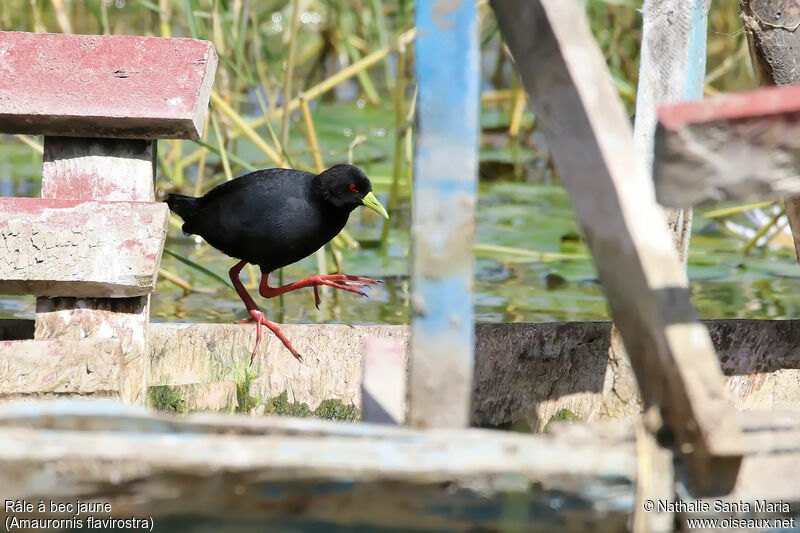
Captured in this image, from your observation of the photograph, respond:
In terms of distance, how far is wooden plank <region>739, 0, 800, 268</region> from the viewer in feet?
8.19

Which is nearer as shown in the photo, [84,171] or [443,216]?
[443,216]

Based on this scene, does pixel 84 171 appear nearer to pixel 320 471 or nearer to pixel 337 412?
pixel 337 412

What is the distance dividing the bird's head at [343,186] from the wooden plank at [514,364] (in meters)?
0.68

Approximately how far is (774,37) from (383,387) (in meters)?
1.50

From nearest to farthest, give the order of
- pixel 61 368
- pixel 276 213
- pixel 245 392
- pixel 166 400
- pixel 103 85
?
pixel 61 368, pixel 103 85, pixel 166 400, pixel 245 392, pixel 276 213

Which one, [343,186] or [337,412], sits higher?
[343,186]

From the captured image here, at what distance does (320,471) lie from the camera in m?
1.44

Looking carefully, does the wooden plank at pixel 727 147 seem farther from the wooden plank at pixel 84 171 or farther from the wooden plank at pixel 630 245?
the wooden plank at pixel 84 171

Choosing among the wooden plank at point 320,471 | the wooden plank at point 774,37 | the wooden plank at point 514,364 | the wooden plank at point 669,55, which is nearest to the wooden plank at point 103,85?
the wooden plank at point 514,364

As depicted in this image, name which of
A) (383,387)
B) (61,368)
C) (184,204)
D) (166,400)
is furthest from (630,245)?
(184,204)

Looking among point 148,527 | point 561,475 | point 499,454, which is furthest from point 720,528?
point 148,527

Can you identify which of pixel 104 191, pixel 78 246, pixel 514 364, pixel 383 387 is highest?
pixel 104 191

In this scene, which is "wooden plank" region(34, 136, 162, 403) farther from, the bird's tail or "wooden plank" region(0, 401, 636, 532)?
the bird's tail

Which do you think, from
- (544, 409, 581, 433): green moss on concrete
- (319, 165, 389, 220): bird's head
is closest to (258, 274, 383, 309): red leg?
(319, 165, 389, 220): bird's head
